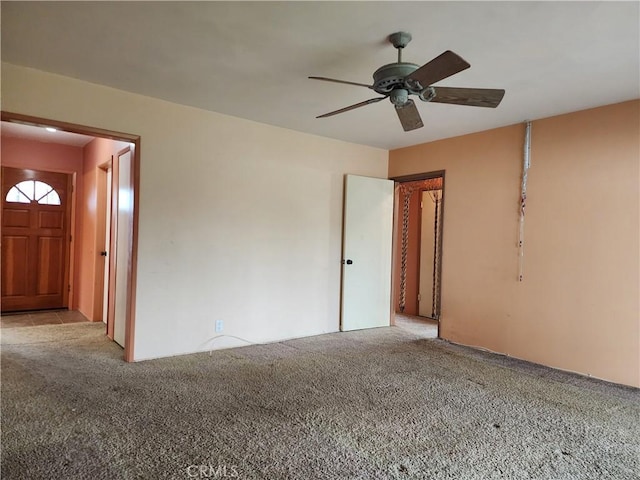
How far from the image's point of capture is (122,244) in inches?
159

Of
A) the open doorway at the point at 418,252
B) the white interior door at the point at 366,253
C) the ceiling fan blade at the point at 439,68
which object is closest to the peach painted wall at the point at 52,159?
the white interior door at the point at 366,253

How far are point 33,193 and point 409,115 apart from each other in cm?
554

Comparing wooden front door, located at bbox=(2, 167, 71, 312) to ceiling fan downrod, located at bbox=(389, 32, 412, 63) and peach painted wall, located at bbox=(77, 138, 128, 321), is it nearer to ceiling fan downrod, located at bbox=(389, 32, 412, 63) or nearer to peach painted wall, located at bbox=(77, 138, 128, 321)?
peach painted wall, located at bbox=(77, 138, 128, 321)

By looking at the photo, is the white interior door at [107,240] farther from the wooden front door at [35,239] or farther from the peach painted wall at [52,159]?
the wooden front door at [35,239]

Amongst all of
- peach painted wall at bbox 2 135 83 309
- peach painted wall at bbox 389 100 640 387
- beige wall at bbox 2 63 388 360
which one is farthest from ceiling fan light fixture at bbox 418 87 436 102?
peach painted wall at bbox 2 135 83 309

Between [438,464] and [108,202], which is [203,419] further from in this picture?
[108,202]

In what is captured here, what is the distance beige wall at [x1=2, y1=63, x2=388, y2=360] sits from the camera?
335 cm

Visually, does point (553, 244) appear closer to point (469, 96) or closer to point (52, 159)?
point (469, 96)

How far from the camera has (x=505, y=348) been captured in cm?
400

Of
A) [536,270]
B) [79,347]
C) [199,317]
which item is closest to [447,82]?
[536,270]

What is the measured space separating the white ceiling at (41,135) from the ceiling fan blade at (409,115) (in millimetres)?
3916

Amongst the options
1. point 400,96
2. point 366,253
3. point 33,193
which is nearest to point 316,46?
point 400,96

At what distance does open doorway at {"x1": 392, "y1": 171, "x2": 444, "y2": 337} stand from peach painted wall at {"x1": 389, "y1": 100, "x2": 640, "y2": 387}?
1401mm

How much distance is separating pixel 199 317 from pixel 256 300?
0.63m
